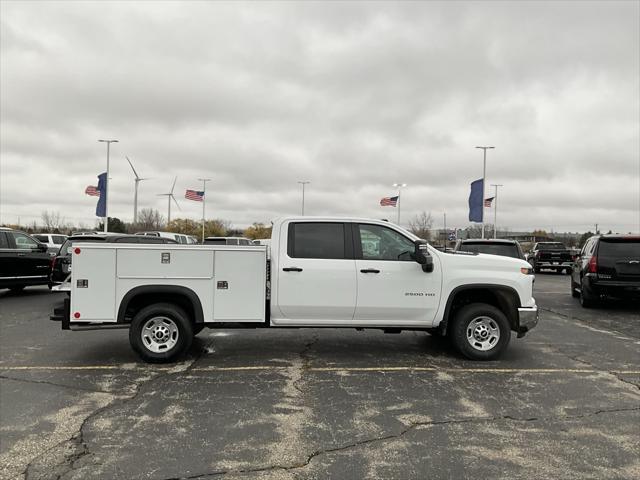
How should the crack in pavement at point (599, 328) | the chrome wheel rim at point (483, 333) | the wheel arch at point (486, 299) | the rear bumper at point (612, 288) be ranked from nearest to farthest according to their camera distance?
the wheel arch at point (486, 299)
the chrome wheel rim at point (483, 333)
the crack in pavement at point (599, 328)
the rear bumper at point (612, 288)

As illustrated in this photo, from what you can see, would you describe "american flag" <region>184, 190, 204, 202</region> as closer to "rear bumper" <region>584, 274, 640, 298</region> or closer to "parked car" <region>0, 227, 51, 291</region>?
"parked car" <region>0, 227, 51, 291</region>

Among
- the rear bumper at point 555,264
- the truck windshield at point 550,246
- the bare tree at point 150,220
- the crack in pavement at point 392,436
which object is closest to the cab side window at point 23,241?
the crack in pavement at point 392,436

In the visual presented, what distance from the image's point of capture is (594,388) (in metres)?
5.83

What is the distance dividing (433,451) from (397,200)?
140ft

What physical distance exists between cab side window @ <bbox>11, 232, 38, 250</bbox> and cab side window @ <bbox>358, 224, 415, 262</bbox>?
454 inches

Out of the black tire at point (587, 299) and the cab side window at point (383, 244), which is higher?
the cab side window at point (383, 244)

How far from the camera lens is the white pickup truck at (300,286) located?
262 inches

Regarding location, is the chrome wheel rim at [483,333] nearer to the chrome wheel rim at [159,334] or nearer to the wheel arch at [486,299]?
the wheel arch at [486,299]

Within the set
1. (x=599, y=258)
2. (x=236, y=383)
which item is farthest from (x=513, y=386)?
(x=599, y=258)

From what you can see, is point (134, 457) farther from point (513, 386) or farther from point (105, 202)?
point (105, 202)

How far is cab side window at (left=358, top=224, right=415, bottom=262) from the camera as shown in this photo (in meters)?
6.98

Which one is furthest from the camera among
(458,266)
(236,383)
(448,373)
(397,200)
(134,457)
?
(397,200)

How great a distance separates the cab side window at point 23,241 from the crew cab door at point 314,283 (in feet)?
35.4

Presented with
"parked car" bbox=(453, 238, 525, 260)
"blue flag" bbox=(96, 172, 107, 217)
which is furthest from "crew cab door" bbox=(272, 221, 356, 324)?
"blue flag" bbox=(96, 172, 107, 217)
